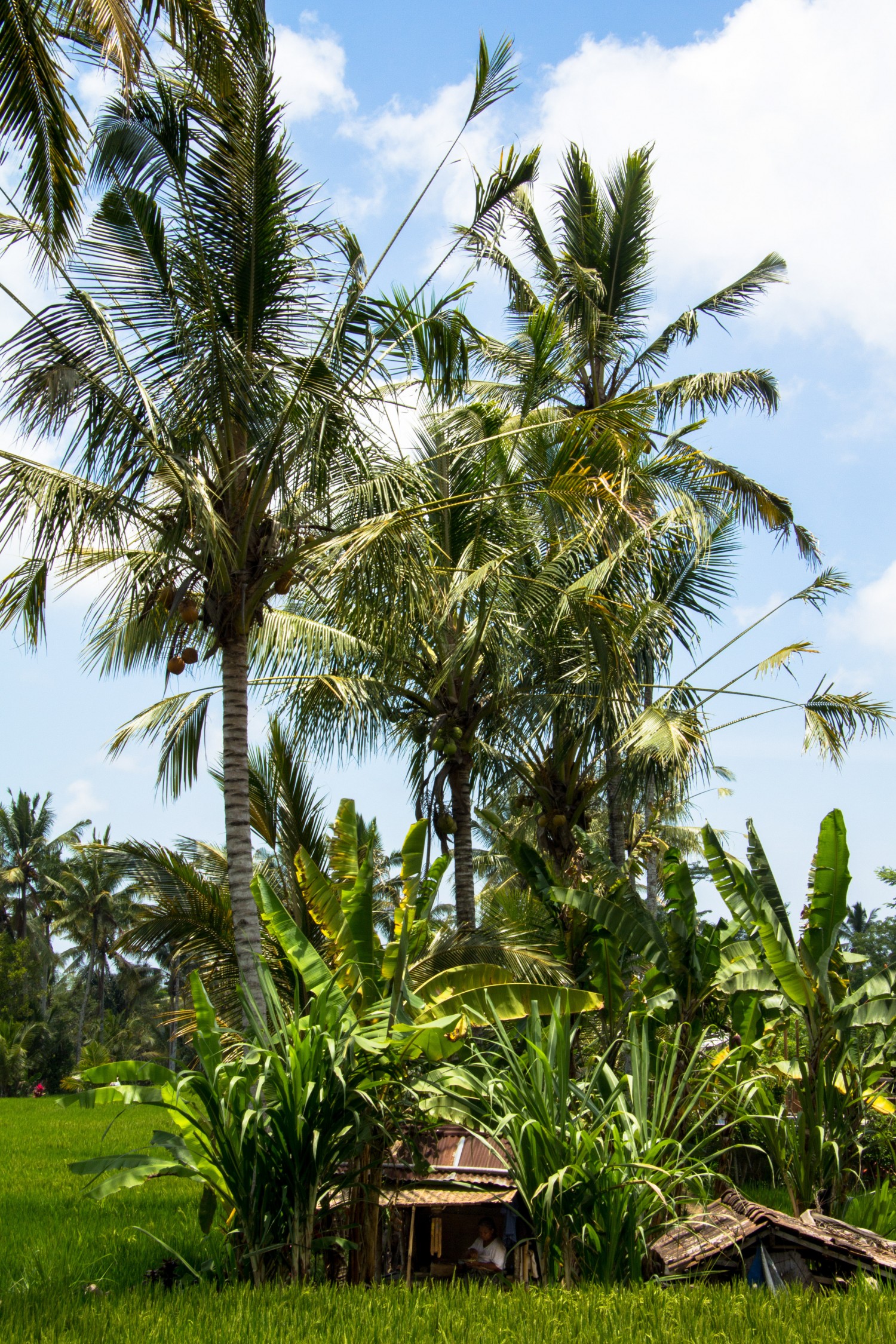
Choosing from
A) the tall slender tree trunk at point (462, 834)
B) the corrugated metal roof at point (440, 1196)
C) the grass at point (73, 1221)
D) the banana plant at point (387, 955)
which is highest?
the tall slender tree trunk at point (462, 834)

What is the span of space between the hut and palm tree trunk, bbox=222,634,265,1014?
1.94 m

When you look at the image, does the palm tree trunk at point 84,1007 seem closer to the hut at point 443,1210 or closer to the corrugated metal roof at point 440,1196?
the hut at point 443,1210

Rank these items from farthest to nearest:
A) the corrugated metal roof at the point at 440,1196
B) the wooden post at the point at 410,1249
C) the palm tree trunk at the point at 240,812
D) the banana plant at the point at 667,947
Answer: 1. the banana plant at the point at 667,947
2. the palm tree trunk at the point at 240,812
3. the wooden post at the point at 410,1249
4. the corrugated metal roof at the point at 440,1196

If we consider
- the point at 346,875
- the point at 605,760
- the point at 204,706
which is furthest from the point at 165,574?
the point at 605,760

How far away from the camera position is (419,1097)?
6223 mm

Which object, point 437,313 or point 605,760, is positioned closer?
point 437,313

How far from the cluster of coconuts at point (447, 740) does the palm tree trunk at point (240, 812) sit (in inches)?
160

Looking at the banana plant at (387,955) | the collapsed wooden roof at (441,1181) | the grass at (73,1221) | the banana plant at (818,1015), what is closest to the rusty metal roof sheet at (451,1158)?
the collapsed wooden roof at (441,1181)

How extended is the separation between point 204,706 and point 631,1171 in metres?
6.85

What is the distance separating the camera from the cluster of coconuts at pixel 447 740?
12.8 m

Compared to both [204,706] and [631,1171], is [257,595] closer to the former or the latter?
[204,706]

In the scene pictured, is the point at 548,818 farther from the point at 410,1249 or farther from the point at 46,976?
the point at 46,976

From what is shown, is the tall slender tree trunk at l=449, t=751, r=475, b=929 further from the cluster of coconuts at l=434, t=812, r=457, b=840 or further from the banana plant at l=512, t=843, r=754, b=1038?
the banana plant at l=512, t=843, r=754, b=1038

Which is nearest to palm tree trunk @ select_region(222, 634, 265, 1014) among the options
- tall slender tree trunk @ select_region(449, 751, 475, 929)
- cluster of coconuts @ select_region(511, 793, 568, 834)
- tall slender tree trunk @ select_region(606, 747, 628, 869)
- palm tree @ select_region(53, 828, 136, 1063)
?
tall slender tree trunk @ select_region(449, 751, 475, 929)
